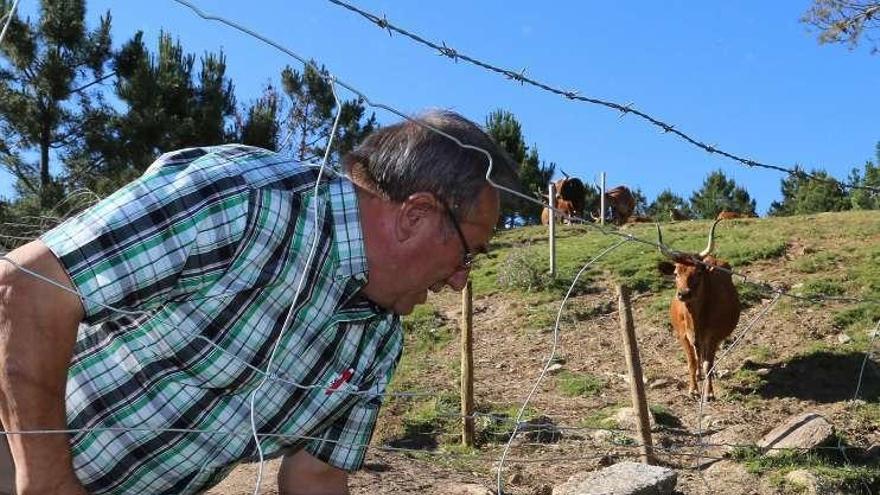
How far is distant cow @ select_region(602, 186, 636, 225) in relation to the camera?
21.4 meters

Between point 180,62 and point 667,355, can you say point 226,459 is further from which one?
point 180,62

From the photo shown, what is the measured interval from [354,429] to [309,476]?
0.58 ft

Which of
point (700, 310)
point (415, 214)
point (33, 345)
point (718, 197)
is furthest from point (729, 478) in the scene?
point (718, 197)

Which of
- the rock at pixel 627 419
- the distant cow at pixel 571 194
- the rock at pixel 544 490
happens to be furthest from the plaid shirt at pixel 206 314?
the distant cow at pixel 571 194

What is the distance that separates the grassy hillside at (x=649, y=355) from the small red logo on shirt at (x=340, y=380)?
8.14 feet

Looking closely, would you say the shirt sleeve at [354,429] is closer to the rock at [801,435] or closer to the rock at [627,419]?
the rock at [801,435]

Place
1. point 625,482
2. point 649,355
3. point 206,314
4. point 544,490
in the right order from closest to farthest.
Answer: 1. point 206,314
2. point 625,482
3. point 544,490
4. point 649,355

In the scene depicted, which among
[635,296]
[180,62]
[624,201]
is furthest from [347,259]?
[624,201]

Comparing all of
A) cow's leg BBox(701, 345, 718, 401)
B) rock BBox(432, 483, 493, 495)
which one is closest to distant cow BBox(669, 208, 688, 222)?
cow's leg BBox(701, 345, 718, 401)

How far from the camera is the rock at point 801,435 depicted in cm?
565

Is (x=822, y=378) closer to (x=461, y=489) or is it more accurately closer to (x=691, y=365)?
(x=691, y=365)

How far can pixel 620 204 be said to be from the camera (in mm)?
21609

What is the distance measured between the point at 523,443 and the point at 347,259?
4645mm

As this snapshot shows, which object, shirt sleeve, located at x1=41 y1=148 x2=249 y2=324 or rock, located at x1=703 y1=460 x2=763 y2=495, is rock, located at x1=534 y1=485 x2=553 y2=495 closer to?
rock, located at x1=703 y1=460 x2=763 y2=495
